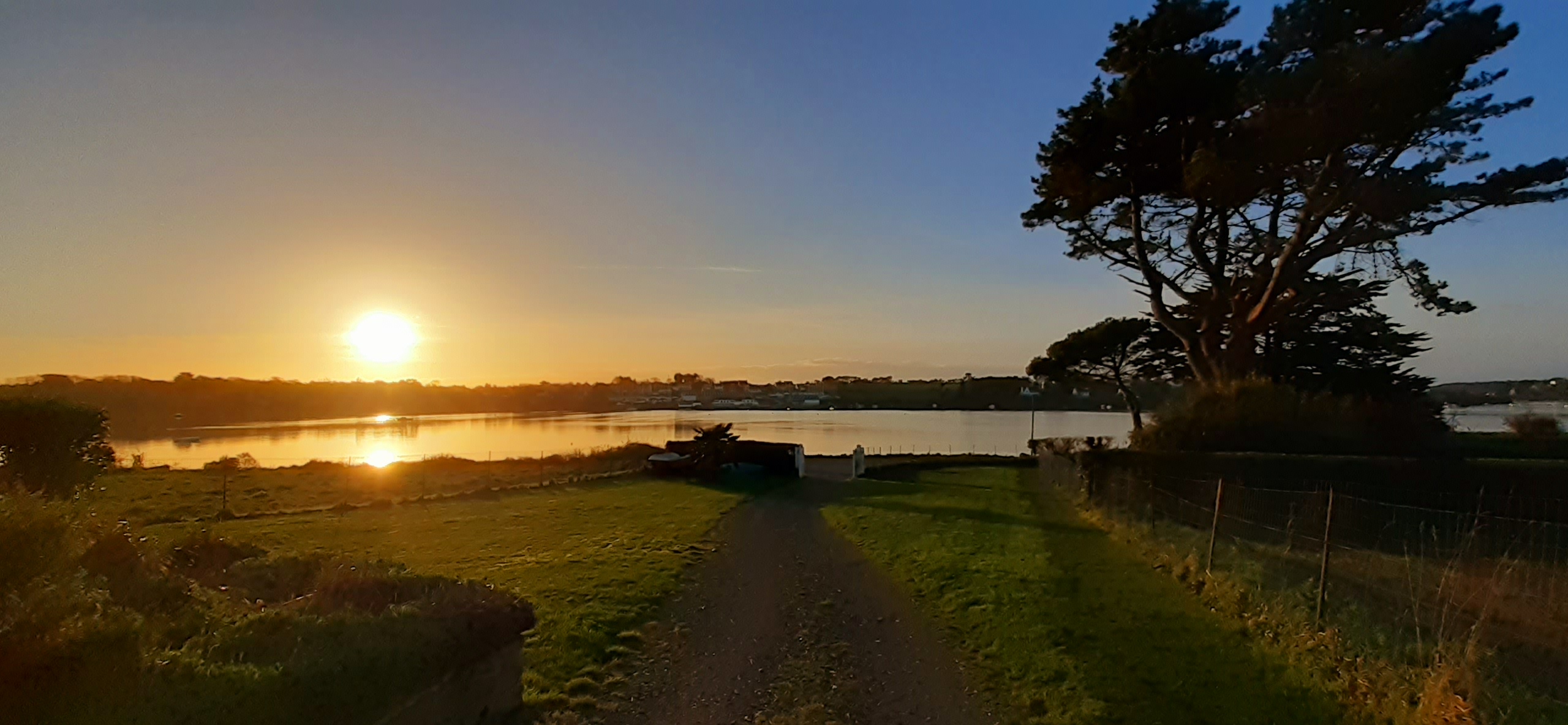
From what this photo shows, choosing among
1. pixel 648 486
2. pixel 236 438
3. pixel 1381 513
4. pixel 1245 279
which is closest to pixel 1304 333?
pixel 1245 279

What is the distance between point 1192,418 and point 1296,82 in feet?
25.8

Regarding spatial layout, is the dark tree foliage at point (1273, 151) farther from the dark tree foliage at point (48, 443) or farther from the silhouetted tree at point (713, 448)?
the dark tree foliage at point (48, 443)

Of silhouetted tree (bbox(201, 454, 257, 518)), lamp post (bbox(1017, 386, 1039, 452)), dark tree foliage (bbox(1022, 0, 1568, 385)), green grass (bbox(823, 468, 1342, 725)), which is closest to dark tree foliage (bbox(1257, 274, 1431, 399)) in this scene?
dark tree foliage (bbox(1022, 0, 1568, 385))

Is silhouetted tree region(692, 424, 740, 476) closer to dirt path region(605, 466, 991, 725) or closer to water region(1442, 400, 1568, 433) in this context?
dirt path region(605, 466, 991, 725)

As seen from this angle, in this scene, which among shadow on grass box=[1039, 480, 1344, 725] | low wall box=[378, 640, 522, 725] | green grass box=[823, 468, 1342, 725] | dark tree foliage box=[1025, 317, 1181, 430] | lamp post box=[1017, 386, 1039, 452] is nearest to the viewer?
low wall box=[378, 640, 522, 725]

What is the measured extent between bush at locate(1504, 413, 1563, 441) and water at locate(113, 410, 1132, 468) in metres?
27.8

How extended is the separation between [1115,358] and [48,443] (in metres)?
29.0

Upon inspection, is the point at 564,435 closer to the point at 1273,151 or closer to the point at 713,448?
the point at 713,448

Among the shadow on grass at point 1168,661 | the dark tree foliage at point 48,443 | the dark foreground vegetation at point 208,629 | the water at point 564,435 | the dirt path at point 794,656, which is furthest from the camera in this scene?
the water at point 564,435

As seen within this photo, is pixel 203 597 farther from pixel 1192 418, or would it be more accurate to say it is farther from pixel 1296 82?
pixel 1296 82

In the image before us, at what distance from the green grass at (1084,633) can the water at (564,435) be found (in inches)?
1298

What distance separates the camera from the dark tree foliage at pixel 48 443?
9406 millimetres

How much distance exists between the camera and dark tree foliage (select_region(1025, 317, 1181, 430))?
2881cm

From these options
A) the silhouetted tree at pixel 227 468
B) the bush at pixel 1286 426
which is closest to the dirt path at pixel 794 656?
the bush at pixel 1286 426
